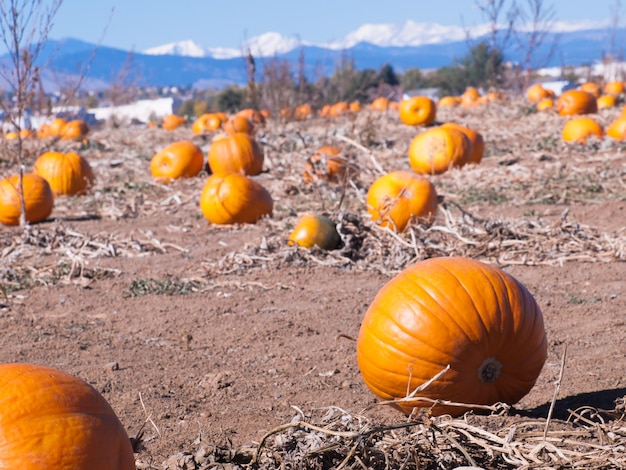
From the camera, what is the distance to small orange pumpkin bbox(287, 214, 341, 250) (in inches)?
283

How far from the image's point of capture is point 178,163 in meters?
12.3

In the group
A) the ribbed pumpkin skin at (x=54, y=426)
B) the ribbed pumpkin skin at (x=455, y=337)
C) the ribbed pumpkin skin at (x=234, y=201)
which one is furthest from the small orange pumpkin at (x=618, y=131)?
the ribbed pumpkin skin at (x=54, y=426)

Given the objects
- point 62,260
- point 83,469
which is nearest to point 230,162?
point 62,260

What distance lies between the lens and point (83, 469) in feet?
8.03

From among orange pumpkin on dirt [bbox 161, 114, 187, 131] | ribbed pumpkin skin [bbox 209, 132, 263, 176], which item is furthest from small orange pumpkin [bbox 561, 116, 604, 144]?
orange pumpkin on dirt [bbox 161, 114, 187, 131]

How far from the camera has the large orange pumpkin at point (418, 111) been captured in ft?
57.0

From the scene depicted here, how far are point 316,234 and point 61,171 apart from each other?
545 centimetres

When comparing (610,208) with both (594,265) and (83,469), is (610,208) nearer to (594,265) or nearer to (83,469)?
(594,265)

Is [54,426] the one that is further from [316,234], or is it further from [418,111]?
[418,111]

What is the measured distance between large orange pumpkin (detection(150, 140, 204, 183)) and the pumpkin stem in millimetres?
9300

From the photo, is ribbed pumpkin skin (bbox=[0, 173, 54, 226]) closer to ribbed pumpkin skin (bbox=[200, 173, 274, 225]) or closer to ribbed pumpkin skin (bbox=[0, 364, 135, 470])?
ribbed pumpkin skin (bbox=[200, 173, 274, 225])

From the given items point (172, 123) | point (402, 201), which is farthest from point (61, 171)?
point (172, 123)

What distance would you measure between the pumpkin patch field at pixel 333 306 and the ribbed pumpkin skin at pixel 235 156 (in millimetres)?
33

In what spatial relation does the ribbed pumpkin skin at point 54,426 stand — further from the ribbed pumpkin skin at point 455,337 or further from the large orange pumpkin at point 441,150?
the large orange pumpkin at point 441,150
